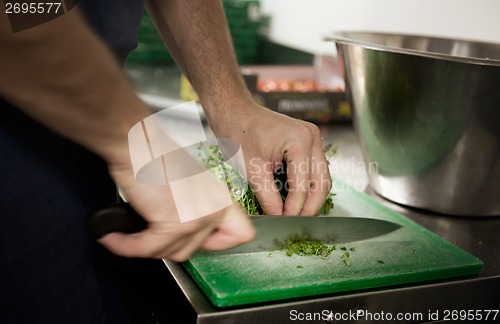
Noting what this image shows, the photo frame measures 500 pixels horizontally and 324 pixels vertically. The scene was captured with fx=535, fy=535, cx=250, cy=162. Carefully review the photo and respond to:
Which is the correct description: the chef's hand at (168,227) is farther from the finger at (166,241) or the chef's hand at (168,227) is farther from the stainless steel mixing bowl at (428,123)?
the stainless steel mixing bowl at (428,123)

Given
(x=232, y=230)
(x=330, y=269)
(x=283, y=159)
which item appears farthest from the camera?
(x=283, y=159)

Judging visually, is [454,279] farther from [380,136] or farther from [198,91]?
[198,91]

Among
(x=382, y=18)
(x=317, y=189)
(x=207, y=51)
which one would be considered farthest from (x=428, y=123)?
(x=382, y=18)

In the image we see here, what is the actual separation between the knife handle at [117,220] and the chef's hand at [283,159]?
0.74ft

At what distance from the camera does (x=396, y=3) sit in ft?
5.65

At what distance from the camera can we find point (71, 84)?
496 mm

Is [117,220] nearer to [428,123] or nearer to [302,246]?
[302,246]

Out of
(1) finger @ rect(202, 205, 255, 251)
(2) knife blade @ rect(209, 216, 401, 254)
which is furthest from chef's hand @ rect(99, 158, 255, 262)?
(2) knife blade @ rect(209, 216, 401, 254)

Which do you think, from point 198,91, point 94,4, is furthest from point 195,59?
point 94,4

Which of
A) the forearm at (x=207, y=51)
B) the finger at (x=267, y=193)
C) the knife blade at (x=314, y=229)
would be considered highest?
the forearm at (x=207, y=51)

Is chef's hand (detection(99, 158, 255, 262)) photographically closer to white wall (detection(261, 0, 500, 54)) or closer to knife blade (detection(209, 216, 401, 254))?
knife blade (detection(209, 216, 401, 254))

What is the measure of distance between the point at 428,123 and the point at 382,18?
967 mm

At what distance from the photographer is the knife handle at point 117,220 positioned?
2.15ft

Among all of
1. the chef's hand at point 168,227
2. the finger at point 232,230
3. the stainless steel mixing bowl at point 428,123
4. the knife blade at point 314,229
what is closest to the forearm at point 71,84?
the chef's hand at point 168,227
